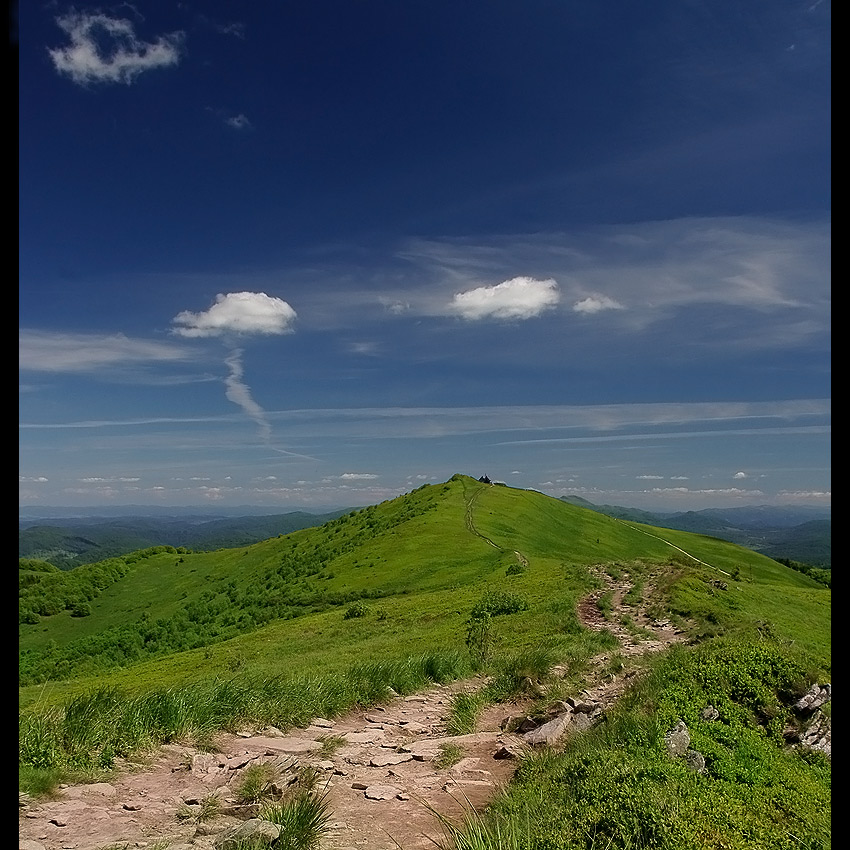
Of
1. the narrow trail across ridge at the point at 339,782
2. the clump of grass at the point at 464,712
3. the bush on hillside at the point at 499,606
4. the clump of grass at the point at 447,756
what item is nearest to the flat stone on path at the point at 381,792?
the narrow trail across ridge at the point at 339,782

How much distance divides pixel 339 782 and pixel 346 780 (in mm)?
132

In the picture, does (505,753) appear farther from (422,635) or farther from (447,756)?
(422,635)

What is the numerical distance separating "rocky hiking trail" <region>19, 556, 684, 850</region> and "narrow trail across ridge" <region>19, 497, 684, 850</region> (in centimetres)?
2

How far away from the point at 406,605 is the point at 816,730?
26008mm

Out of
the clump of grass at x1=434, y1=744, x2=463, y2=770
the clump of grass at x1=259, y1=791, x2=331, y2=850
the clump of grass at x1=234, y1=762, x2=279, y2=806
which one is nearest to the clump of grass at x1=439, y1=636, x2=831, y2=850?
the clump of grass at x1=434, y1=744, x2=463, y2=770

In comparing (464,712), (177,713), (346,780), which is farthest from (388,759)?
(177,713)

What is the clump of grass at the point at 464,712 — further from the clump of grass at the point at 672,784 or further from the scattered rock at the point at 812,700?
the scattered rock at the point at 812,700

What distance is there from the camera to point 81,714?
28.1 feet

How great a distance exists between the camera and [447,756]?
9.20 meters

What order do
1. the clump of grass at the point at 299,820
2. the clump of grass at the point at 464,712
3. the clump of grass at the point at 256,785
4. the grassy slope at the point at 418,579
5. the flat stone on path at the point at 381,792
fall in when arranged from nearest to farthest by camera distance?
the clump of grass at the point at 299,820, the clump of grass at the point at 256,785, the flat stone on path at the point at 381,792, the clump of grass at the point at 464,712, the grassy slope at the point at 418,579

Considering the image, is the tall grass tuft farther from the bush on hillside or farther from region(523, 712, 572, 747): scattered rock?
the bush on hillside

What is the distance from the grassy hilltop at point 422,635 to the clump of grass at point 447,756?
134 cm

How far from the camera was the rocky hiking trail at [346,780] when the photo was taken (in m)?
6.37
